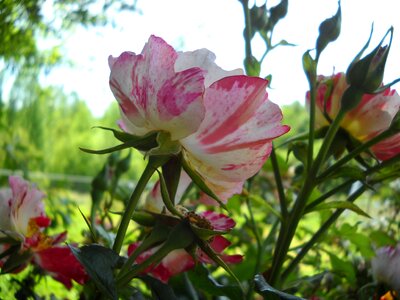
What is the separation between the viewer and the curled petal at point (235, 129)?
0.21 metres

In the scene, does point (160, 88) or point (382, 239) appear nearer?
point (160, 88)

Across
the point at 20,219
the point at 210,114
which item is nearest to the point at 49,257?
the point at 20,219

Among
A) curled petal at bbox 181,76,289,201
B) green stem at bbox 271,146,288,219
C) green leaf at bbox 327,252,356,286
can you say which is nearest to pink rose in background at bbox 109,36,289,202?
curled petal at bbox 181,76,289,201

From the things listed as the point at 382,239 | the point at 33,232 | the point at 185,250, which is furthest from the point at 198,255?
the point at 382,239

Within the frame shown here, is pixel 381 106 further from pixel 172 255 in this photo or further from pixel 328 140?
pixel 172 255

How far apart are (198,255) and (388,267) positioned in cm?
16

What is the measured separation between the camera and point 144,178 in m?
0.23

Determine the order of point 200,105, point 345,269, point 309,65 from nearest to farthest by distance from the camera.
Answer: point 200,105 < point 309,65 < point 345,269

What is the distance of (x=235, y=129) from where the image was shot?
8.7 inches

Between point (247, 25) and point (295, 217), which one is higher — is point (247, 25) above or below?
above

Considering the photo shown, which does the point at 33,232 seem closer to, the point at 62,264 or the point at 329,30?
the point at 62,264

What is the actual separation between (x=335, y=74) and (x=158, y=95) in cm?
16

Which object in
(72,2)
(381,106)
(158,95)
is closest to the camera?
(158,95)

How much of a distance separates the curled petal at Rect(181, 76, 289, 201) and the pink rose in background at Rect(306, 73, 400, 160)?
106 millimetres
